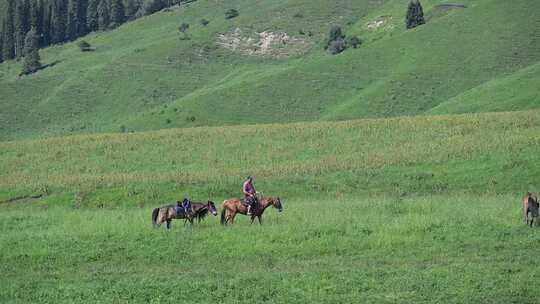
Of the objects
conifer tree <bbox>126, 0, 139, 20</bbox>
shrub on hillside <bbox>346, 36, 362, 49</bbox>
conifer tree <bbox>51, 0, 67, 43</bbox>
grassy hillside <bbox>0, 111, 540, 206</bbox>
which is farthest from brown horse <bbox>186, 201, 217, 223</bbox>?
conifer tree <bbox>126, 0, 139, 20</bbox>

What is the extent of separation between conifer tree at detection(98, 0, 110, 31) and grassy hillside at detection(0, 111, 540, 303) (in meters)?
123

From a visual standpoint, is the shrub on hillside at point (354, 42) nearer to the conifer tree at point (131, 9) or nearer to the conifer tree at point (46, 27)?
the conifer tree at point (131, 9)

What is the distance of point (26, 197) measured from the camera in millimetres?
51375

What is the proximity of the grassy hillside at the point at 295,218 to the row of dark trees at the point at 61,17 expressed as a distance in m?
117

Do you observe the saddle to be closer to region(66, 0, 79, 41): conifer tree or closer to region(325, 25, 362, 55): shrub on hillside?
region(325, 25, 362, 55): shrub on hillside

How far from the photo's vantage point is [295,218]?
37.3 meters

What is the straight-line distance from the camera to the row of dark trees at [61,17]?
180m

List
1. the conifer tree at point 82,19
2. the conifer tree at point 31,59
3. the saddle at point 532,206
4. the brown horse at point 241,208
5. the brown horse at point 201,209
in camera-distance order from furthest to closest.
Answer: the conifer tree at point 82,19, the conifer tree at point 31,59, the brown horse at point 201,209, the brown horse at point 241,208, the saddle at point 532,206

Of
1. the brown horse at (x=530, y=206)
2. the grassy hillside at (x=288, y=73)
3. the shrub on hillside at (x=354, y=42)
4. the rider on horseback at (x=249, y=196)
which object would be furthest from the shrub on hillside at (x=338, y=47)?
the brown horse at (x=530, y=206)

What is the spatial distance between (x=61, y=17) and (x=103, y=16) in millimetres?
8460

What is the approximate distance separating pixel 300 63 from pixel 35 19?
77279 millimetres

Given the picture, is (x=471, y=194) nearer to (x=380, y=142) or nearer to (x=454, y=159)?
(x=454, y=159)

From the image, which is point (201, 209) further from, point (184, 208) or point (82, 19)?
point (82, 19)

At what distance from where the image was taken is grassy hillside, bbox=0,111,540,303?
88.4 ft
